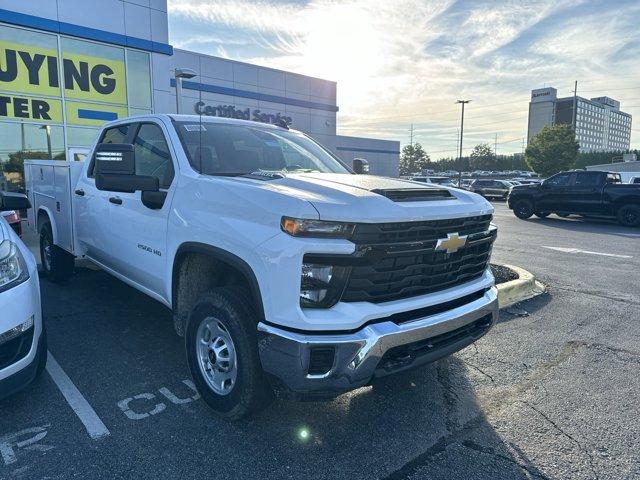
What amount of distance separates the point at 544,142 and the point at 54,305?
68066 millimetres

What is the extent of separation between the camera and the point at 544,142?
63.5 metres

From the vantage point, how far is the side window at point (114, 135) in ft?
15.0

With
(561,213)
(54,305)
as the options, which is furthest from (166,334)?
(561,213)

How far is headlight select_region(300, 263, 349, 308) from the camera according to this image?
97.3 inches

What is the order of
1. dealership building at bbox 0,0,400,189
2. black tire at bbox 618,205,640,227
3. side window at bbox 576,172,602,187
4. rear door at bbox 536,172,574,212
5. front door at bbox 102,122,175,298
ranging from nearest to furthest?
front door at bbox 102,122,175,298
dealership building at bbox 0,0,400,189
black tire at bbox 618,205,640,227
side window at bbox 576,172,602,187
rear door at bbox 536,172,574,212

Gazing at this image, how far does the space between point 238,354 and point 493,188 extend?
32.4 meters

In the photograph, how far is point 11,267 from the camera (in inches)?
116

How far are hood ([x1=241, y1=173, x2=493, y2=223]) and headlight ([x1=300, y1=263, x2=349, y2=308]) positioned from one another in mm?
263

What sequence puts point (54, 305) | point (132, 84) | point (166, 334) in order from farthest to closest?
point (132, 84) → point (54, 305) → point (166, 334)

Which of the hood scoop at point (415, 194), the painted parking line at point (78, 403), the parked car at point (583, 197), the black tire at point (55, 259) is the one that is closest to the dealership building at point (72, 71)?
the black tire at point (55, 259)

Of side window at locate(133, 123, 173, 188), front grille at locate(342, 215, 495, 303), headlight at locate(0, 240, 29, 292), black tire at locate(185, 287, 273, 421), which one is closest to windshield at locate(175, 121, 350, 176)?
side window at locate(133, 123, 173, 188)

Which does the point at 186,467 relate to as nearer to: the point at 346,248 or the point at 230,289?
the point at 230,289

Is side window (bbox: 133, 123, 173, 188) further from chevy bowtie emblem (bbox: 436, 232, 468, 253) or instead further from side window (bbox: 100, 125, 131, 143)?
chevy bowtie emblem (bbox: 436, 232, 468, 253)

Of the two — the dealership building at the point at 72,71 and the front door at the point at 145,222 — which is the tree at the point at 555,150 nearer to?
the dealership building at the point at 72,71
